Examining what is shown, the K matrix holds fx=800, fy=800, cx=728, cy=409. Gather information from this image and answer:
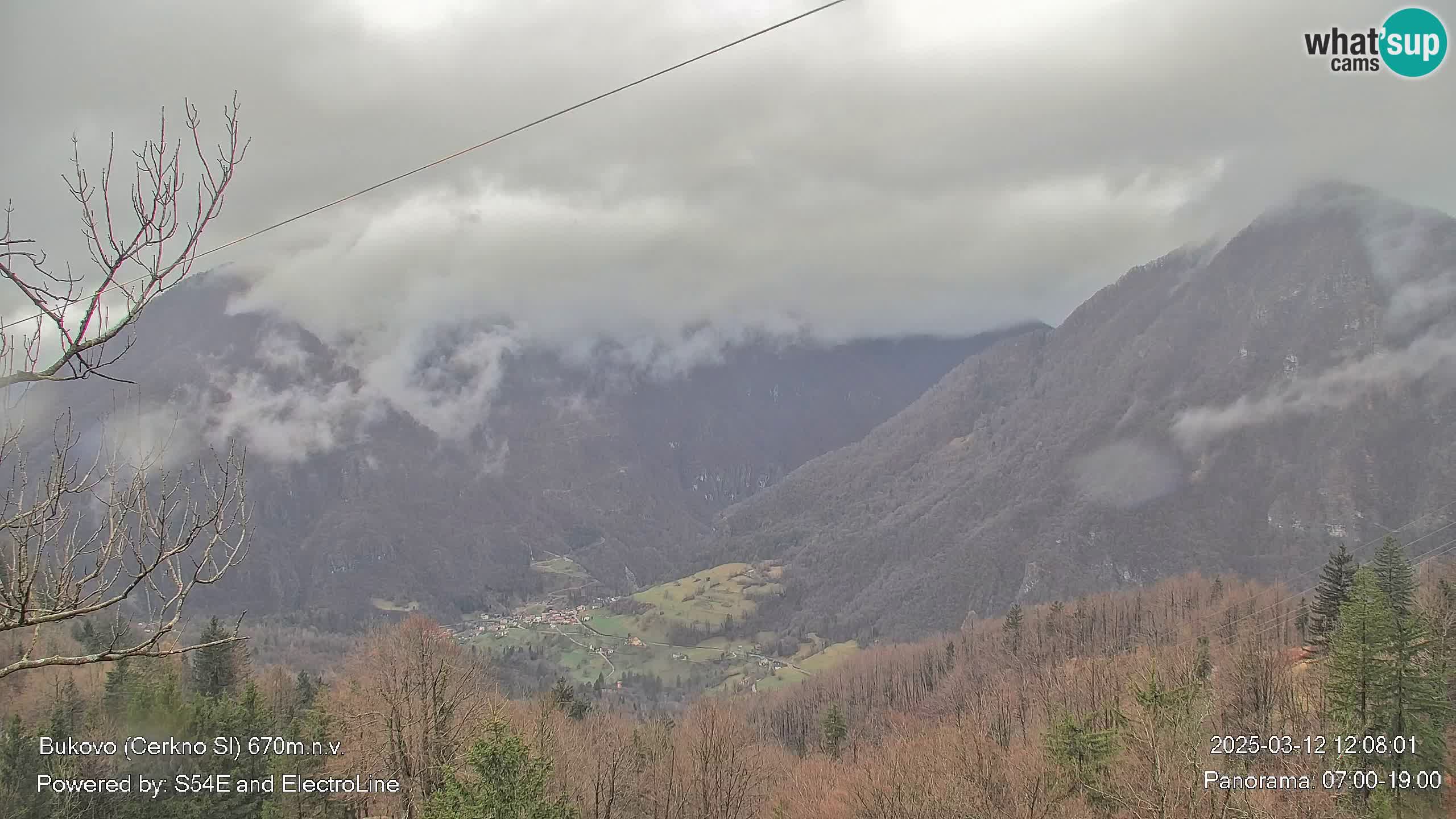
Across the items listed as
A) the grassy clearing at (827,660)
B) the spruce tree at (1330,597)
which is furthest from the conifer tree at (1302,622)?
the grassy clearing at (827,660)

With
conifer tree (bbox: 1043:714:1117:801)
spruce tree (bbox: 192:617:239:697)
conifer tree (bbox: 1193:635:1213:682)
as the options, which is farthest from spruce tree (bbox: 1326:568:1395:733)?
spruce tree (bbox: 192:617:239:697)

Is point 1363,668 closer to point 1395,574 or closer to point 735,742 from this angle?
point 1395,574

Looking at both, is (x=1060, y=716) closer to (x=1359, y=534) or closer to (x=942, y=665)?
(x=942, y=665)

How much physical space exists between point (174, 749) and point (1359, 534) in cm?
24358

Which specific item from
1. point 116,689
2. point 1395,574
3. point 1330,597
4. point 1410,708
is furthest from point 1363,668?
point 116,689

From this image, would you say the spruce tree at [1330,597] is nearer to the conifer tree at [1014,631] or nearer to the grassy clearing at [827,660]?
the conifer tree at [1014,631]

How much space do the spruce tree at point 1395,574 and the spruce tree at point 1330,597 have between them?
9.93 ft

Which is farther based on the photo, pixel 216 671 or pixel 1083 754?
pixel 216 671

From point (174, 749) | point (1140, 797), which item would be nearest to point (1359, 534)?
point (1140, 797)

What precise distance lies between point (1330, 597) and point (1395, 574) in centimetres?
1000

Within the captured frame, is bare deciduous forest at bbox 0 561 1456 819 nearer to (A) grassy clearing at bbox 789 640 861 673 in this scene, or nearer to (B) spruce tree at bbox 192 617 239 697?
(B) spruce tree at bbox 192 617 239 697

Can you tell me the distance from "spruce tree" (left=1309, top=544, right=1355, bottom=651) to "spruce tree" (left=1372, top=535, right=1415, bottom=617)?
3.03 meters

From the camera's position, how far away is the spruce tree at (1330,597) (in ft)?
181

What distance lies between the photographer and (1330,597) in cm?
5772
